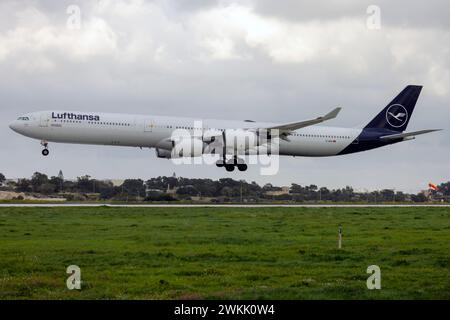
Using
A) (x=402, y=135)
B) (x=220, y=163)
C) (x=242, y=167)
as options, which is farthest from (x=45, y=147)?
(x=402, y=135)

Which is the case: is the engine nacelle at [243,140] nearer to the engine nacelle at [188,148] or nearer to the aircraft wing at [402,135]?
the engine nacelle at [188,148]

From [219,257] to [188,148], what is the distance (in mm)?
34868

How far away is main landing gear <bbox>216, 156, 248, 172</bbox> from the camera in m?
68.4

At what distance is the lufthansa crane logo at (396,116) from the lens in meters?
79.2

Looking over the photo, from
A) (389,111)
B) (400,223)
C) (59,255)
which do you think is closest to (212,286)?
(59,255)

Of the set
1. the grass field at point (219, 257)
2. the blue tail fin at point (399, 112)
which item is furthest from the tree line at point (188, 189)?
the grass field at point (219, 257)

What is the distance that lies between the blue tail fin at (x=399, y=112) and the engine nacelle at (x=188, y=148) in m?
22.9

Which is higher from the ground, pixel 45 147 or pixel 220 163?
pixel 45 147

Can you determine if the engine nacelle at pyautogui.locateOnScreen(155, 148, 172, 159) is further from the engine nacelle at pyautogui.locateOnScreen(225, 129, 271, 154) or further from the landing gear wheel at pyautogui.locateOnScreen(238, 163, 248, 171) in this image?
the landing gear wheel at pyautogui.locateOnScreen(238, 163, 248, 171)

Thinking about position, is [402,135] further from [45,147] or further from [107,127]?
[45,147]

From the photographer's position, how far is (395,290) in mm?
21891

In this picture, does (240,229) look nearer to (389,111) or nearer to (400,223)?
(400,223)

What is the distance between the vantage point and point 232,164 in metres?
69.1

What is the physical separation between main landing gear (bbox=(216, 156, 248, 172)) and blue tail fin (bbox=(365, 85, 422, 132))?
53.9 ft
